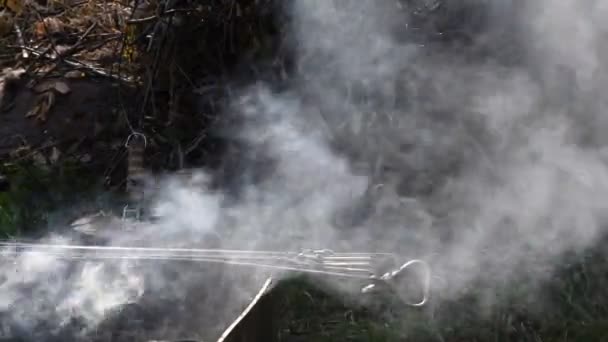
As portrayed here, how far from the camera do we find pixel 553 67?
4551 mm

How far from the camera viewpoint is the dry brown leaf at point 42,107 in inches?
227

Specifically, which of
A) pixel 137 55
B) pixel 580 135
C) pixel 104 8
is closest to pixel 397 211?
pixel 580 135

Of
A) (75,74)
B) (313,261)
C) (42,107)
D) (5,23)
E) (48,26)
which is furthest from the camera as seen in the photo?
(5,23)

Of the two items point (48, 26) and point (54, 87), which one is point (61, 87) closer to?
point (54, 87)

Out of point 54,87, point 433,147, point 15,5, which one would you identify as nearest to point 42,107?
point 54,87

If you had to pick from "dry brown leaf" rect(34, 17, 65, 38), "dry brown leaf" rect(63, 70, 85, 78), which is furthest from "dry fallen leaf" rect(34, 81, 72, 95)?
"dry brown leaf" rect(34, 17, 65, 38)

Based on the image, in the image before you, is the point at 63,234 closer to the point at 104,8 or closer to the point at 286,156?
the point at 286,156

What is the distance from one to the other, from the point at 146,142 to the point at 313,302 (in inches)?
73.2

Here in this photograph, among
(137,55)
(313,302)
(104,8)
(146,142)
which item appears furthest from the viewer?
(104,8)

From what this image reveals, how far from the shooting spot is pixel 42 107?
5.80m

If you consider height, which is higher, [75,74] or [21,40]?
[21,40]

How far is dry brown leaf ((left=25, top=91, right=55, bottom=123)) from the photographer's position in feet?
18.9

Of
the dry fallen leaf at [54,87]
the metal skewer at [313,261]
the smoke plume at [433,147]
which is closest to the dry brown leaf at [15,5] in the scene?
the dry fallen leaf at [54,87]

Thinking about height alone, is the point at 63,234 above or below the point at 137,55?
below
